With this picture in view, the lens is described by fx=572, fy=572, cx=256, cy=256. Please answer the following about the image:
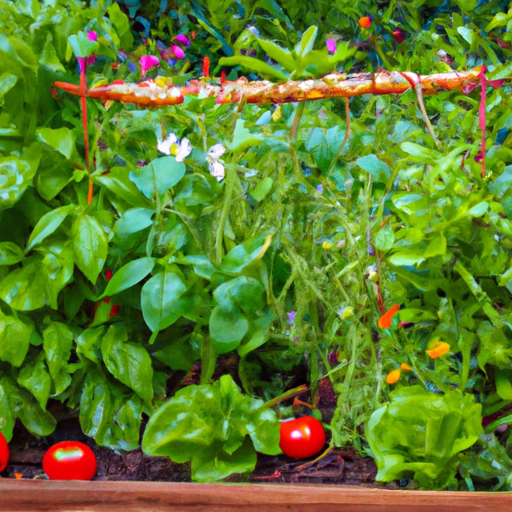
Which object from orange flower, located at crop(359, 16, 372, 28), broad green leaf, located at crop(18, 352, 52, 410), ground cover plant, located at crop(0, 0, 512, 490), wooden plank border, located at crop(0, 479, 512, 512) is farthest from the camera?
orange flower, located at crop(359, 16, 372, 28)

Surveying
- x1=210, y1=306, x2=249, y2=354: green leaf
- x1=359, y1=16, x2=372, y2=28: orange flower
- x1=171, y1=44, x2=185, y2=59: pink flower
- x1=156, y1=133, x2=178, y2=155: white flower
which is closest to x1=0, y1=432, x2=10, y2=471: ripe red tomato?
x1=210, y1=306, x2=249, y2=354: green leaf

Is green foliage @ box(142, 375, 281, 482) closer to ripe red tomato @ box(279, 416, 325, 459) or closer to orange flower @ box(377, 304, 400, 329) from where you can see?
ripe red tomato @ box(279, 416, 325, 459)

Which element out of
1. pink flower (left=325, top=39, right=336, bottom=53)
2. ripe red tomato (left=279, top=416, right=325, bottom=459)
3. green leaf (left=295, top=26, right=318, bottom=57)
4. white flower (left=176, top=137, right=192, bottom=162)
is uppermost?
green leaf (left=295, top=26, right=318, bottom=57)

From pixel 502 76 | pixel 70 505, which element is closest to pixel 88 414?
pixel 70 505

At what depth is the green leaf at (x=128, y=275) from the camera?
0.60 meters

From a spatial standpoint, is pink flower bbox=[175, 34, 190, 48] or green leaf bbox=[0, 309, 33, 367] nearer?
green leaf bbox=[0, 309, 33, 367]

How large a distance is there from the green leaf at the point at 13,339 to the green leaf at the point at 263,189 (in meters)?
0.29

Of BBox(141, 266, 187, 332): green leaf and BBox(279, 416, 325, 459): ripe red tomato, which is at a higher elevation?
BBox(141, 266, 187, 332): green leaf

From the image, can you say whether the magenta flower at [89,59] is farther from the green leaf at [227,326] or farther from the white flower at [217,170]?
the green leaf at [227,326]

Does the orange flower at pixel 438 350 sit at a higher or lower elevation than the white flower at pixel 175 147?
lower

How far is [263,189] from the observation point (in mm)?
627

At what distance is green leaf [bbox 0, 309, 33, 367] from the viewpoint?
2.00ft

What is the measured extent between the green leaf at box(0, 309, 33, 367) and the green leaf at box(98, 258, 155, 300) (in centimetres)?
10

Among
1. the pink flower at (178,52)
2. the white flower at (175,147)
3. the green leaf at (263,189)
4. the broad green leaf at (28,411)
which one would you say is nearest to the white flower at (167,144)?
the white flower at (175,147)
